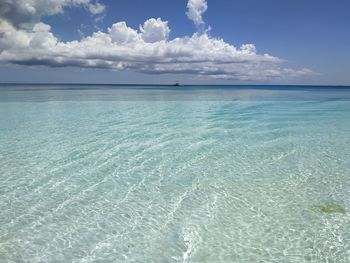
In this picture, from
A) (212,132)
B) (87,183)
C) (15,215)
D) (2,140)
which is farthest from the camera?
(212,132)

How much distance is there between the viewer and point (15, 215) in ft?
23.1

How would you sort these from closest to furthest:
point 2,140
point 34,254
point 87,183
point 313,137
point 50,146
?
point 34,254 → point 87,183 → point 50,146 → point 2,140 → point 313,137

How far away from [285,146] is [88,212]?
9.27 metres

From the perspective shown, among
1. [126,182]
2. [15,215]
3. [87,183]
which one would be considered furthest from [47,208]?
[126,182]

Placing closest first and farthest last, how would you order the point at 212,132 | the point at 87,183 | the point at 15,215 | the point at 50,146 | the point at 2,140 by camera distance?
the point at 15,215 < the point at 87,183 < the point at 50,146 < the point at 2,140 < the point at 212,132

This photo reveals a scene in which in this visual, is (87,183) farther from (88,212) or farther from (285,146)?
(285,146)

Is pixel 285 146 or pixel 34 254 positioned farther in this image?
pixel 285 146

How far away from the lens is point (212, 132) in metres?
16.9

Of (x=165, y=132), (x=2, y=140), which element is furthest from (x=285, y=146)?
(x=2, y=140)

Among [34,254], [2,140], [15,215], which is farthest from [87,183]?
[2,140]

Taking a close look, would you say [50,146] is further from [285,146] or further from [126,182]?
[285,146]

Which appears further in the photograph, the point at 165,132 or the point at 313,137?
the point at 165,132

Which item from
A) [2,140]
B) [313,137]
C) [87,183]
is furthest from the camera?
[313,137]

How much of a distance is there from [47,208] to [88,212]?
990 mm
